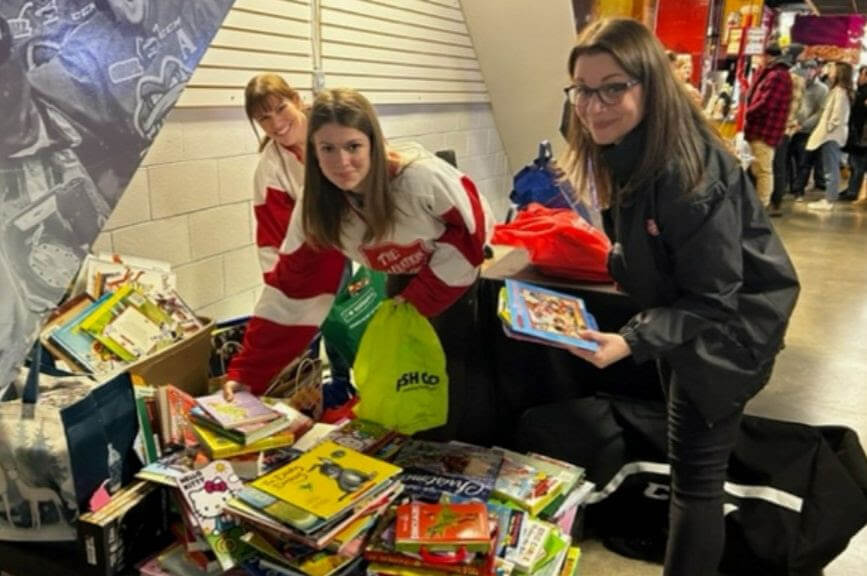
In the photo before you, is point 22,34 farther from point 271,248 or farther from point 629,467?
point 629,467

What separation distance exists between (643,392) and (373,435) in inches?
39.3

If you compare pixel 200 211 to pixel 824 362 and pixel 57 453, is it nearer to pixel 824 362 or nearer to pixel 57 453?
pixel 57 453

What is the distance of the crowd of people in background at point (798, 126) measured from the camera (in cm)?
734

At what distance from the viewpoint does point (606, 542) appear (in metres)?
2.25

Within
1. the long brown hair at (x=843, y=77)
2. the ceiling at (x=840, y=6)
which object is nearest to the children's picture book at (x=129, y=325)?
the long brown hair at (x=843, y=77)

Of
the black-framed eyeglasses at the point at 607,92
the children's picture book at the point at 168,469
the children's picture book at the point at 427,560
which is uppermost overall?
the black-framed eyeglasses at the point at 607,92

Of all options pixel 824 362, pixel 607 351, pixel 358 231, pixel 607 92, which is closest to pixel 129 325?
pixel 358 231

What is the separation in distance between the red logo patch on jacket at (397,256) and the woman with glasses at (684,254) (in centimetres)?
49

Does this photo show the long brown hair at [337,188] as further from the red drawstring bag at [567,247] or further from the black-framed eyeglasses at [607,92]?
the red drawstring bag at [567,247]

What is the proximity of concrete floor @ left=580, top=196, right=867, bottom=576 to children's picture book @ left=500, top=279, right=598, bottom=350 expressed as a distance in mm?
904

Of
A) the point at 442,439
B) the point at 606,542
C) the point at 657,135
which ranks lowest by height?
the point at 606,542

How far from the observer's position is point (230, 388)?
1.90 m

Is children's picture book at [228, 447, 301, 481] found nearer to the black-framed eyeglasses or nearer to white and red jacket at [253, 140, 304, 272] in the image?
white and red jacket at [253, 140, 304, 272]

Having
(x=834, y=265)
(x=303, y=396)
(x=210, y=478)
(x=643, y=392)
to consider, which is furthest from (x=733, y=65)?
(x=210, y=478)
